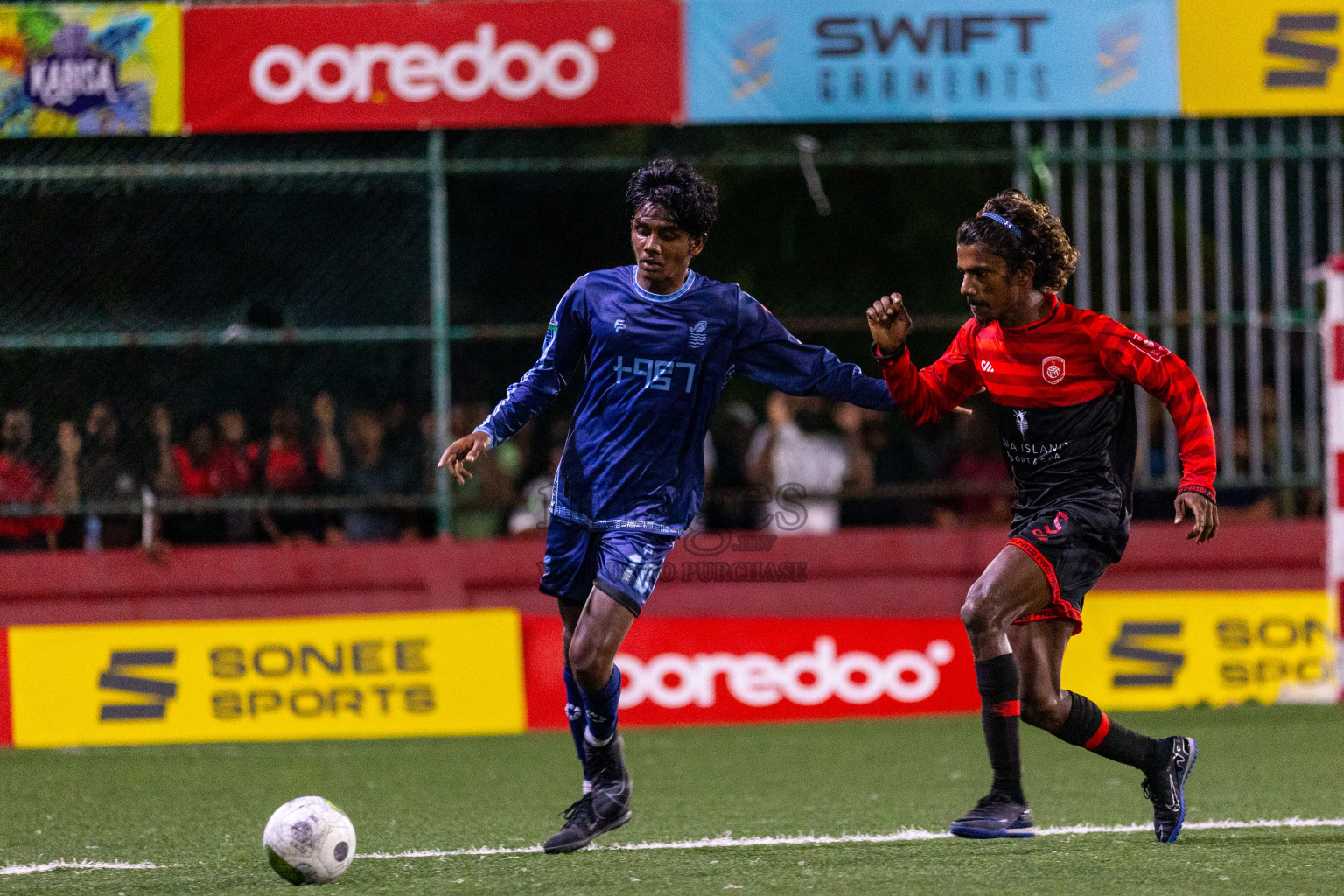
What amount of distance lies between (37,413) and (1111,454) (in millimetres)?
7427

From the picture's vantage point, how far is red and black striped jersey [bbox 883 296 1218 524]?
17.5 ft

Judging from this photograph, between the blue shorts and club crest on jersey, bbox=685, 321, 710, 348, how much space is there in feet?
2.06

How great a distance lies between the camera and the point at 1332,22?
1047 centimetres

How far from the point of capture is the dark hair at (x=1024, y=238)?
5.33m

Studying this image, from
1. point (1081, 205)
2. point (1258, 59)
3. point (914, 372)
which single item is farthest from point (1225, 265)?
point (914, 372)

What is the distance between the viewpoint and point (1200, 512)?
509 centimetres

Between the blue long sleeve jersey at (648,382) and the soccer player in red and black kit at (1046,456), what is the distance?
0.36m

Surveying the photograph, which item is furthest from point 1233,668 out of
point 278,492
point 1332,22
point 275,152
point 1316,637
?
point 275,152

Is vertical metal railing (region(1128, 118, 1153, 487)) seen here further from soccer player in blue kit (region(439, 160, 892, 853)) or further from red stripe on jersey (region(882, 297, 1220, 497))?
soccer player in blue kit (region(439, 160, 892, 853))

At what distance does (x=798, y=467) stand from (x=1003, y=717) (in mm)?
5252

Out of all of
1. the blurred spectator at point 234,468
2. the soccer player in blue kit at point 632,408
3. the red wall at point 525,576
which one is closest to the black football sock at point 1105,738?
the soccer player in blue kit at point 632,408

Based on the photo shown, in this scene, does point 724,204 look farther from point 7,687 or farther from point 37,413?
point 7,687

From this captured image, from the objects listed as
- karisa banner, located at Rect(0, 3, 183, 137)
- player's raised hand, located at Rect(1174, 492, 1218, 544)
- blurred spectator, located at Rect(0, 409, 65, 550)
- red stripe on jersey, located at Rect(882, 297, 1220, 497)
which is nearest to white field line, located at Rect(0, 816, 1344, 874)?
→ player's raised hand, located at Rect(1174, 492, 1218, 544)

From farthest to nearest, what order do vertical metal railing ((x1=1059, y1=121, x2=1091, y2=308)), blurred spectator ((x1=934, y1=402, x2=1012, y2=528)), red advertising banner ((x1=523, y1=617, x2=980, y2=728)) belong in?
blurred spectator ((x1=934, y1=402, x2=1012, y2=528)) → vertical metal railing ((x1=1059, y1=121, x2=1091, y2=308)) → red advertising banner ((x1=523, y1=617, x2=980, y2=728))
